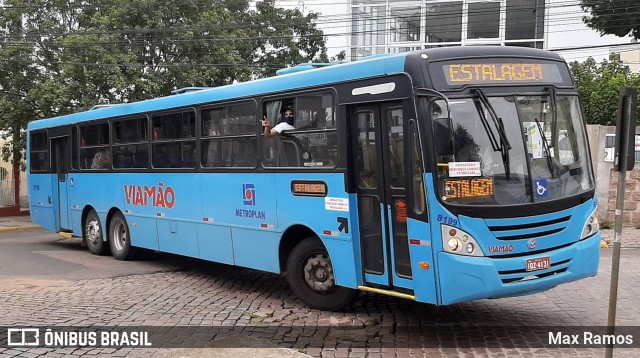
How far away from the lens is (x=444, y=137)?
598 centimetres

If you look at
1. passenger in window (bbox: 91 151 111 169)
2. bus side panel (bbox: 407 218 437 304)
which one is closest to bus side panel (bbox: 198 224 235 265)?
bus side panel (bbox: 407 218 437 304)

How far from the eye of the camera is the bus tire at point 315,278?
7406mm

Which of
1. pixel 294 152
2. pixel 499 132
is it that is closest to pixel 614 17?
pixel 294 152

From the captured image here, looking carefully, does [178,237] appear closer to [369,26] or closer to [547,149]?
[547,149]

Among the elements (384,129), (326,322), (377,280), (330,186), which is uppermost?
(384,129)

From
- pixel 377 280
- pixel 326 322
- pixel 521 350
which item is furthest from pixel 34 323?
pixel 521 350

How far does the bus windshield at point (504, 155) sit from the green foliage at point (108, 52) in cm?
1428

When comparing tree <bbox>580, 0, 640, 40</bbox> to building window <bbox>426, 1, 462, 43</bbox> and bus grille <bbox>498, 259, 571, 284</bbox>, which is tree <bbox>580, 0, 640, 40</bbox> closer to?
building window <bbox>426, 1, 462, 43</bbox>

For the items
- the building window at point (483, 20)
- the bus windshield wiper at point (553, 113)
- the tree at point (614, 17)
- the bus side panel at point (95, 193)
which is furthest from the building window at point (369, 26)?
the bus windshield wiper at point (553, 113)

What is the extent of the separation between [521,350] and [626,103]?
8.15ft

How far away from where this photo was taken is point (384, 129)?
6.63 m

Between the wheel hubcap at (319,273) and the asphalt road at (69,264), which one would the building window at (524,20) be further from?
the wheel hubcap at (319,273)

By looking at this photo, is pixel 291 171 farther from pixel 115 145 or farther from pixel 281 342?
pixel 115 145

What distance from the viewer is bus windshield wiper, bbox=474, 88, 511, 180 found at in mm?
6008
